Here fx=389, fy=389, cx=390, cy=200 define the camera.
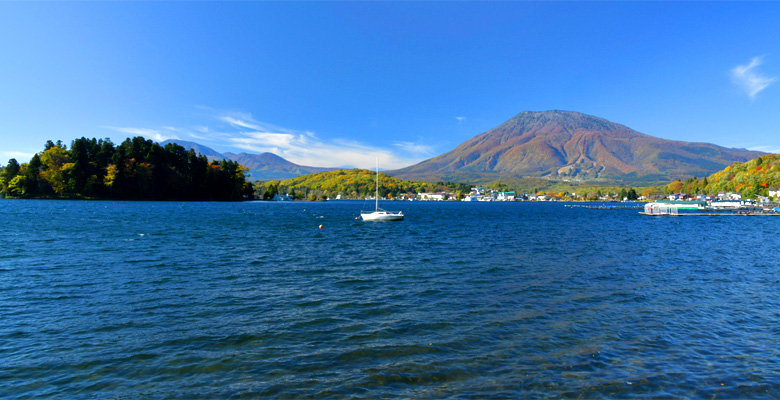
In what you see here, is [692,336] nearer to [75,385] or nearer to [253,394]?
[253,394]

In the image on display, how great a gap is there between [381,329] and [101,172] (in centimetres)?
16403

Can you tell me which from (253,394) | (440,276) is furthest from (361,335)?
(440,276)

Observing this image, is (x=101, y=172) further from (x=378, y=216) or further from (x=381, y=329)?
(x=381, y=329)

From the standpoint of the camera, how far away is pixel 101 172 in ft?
455

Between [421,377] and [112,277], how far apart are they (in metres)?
16.7

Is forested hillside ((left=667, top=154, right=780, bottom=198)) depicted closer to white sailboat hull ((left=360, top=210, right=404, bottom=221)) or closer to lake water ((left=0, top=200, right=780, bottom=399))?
white sailboat hull ((left=360, top=210, right=404, bottom=221))

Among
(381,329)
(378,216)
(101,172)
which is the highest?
(101,172)

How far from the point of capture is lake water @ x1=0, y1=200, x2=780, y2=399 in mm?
8156

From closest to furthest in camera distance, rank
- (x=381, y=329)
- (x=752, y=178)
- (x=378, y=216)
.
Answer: (x=381, y=329) → (x=378, y=216) → (x=752, y=178)

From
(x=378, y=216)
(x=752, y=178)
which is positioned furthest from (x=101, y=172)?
(x=752, y=178)

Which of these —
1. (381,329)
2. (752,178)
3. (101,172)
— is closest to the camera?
(381,329)

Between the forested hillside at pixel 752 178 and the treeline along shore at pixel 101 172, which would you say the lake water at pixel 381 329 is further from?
the forested hillside at pixel 752 178

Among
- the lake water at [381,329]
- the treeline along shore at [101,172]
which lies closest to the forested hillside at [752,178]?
the lake water at [381,329]

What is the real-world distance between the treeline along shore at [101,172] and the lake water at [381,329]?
139324 millimetres
